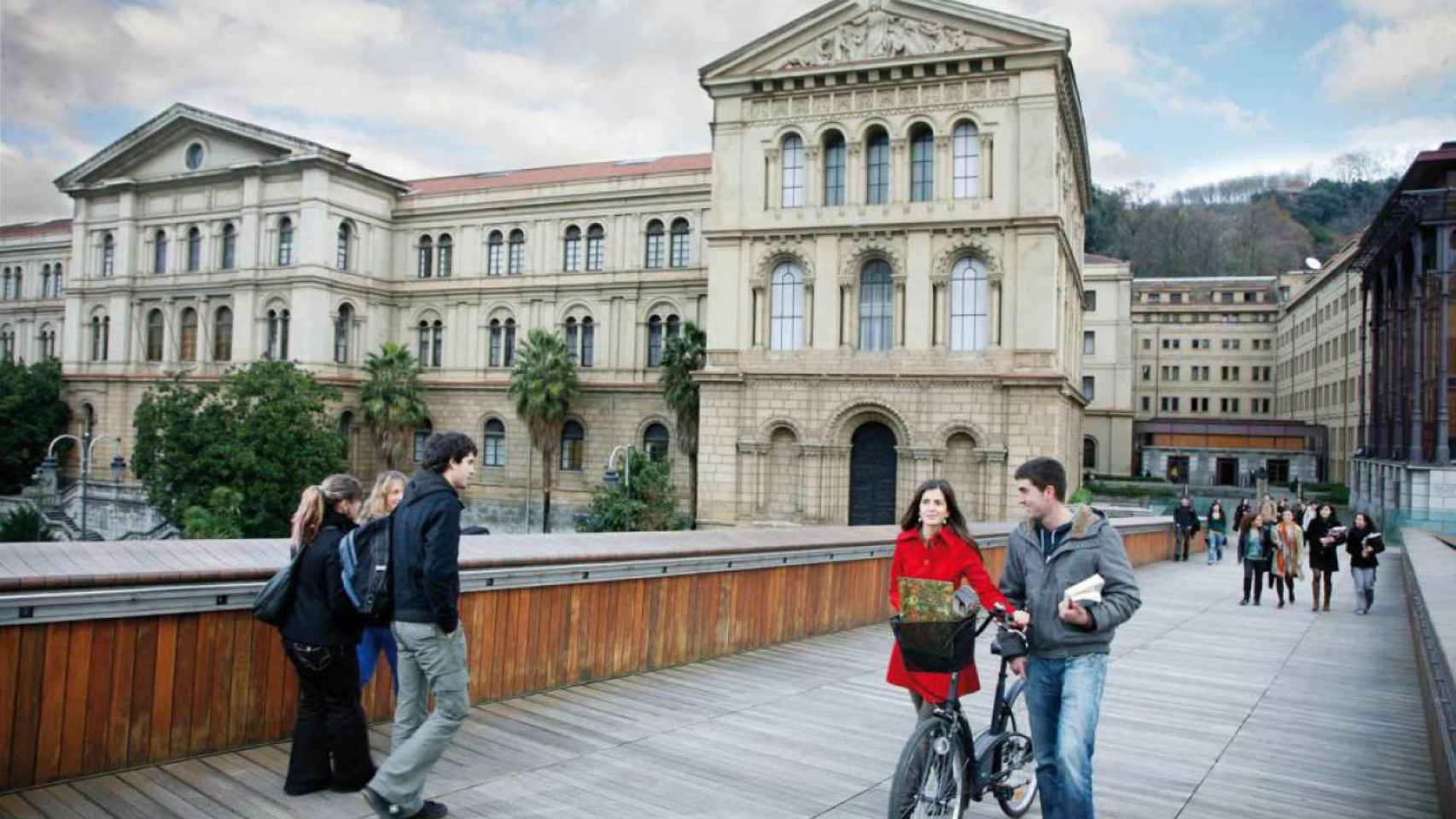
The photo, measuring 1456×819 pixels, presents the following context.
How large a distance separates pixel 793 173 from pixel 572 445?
1725cm

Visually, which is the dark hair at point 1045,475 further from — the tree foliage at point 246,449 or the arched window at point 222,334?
the arched window at point 222,334

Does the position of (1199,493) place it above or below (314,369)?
below

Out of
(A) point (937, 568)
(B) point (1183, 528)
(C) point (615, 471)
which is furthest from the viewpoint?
(C) point (615, 471)

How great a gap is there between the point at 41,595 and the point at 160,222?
52244mm

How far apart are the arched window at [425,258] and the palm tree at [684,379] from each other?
1550 centimetres

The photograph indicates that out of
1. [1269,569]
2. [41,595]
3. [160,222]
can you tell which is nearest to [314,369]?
[160,222]

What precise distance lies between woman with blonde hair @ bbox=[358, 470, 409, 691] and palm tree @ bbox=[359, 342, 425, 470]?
40.7m

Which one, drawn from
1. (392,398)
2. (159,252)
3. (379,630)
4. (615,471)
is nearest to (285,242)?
(159,252)

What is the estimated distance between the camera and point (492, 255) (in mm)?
48688

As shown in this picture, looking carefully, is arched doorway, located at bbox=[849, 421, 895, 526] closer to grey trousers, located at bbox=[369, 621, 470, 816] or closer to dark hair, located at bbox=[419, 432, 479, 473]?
grey trousers, located at bbox=[369, 621, 470, 816]

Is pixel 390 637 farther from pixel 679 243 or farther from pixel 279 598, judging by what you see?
pixel 679 243

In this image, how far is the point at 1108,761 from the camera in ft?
25.2

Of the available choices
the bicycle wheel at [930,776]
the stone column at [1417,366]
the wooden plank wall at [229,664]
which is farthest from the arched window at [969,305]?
the bicycle wheel at [930,776]

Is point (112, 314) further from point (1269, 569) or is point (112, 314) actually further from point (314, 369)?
point (1269, 569)
